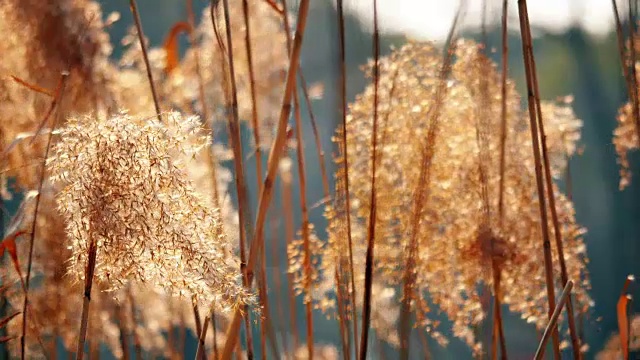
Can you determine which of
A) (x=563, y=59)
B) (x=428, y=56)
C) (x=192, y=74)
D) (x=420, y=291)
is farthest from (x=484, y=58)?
(x=563, y=59)

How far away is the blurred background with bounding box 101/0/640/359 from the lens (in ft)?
4.09

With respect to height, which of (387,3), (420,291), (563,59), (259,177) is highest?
(563,59)

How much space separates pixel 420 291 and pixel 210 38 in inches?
24.7

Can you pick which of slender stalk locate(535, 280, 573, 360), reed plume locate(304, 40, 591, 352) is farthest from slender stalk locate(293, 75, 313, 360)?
slender stalk locate(535, 280, 573, 360)

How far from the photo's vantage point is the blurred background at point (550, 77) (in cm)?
125

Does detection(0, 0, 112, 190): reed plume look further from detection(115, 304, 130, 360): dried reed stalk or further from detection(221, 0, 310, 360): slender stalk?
detection(221, 0, 310, 360): slender stalk

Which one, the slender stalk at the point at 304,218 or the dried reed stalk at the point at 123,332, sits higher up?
the slender stalk at the point at 304,218

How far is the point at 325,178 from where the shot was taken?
1.32 metres

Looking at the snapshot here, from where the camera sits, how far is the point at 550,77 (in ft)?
14.7

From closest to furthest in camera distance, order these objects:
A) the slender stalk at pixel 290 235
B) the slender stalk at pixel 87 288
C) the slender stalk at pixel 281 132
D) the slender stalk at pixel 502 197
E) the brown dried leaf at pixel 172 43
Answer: the slender stalk at pixel 87 288 → the slender stalk at pixel 281 132 → the slender stalk at pixel 502 197 → the brown dried leaf at pixel 172 43 → the slender stalk at pixel 290 235

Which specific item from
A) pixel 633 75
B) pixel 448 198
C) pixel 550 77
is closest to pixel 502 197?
pixel 448 198

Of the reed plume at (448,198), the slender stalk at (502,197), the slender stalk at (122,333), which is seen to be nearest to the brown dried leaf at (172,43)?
the reed plume at (448,198)

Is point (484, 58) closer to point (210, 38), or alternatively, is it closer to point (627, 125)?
point (627, 125)

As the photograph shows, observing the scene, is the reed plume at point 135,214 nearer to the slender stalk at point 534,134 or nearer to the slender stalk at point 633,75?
the slender stalk at point 534,134
